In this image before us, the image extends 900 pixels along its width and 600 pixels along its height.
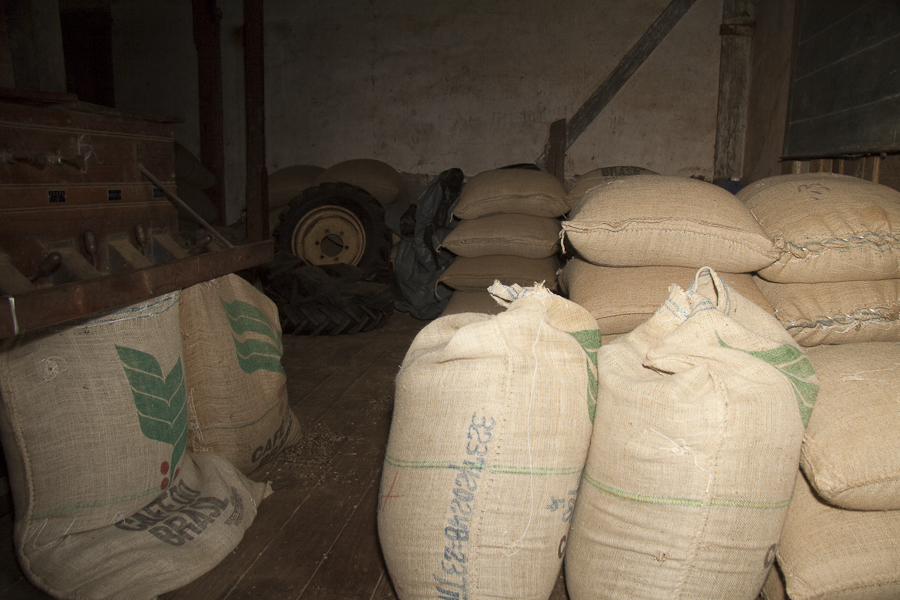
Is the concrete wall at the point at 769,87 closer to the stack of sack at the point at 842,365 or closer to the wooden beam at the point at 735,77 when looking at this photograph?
the wooden beam at the point at 735,77

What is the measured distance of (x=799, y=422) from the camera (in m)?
0.86

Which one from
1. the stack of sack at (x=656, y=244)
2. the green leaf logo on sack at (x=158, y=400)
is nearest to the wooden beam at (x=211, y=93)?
the green leaf logo on sack at (x=158, y=400)

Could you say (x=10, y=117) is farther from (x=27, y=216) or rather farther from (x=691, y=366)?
(x=691, y=366)

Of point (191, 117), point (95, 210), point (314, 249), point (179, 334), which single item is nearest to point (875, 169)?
point (179, 334)

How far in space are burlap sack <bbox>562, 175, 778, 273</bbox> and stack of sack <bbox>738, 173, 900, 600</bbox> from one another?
96mm

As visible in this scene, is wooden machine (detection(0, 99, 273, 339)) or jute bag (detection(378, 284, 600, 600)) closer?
jute bag (detection(378, 284, 600, 600))

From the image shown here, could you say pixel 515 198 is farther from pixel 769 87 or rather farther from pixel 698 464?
pixel 698 464

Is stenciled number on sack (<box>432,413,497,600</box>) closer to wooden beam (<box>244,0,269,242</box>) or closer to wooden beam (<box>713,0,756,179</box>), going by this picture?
wooden beam (<box>244,0,269,242</box>)

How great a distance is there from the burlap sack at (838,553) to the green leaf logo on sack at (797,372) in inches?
8.0

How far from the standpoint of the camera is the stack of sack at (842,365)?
0.89 metres

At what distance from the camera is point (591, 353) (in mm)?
1077

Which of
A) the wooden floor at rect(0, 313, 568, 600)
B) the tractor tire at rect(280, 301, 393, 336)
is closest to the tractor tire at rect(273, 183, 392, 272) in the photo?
the tractor tire at rect(280, 301, 393, 336)

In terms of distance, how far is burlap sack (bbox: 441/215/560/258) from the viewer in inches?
109

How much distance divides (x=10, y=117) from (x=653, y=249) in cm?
150
